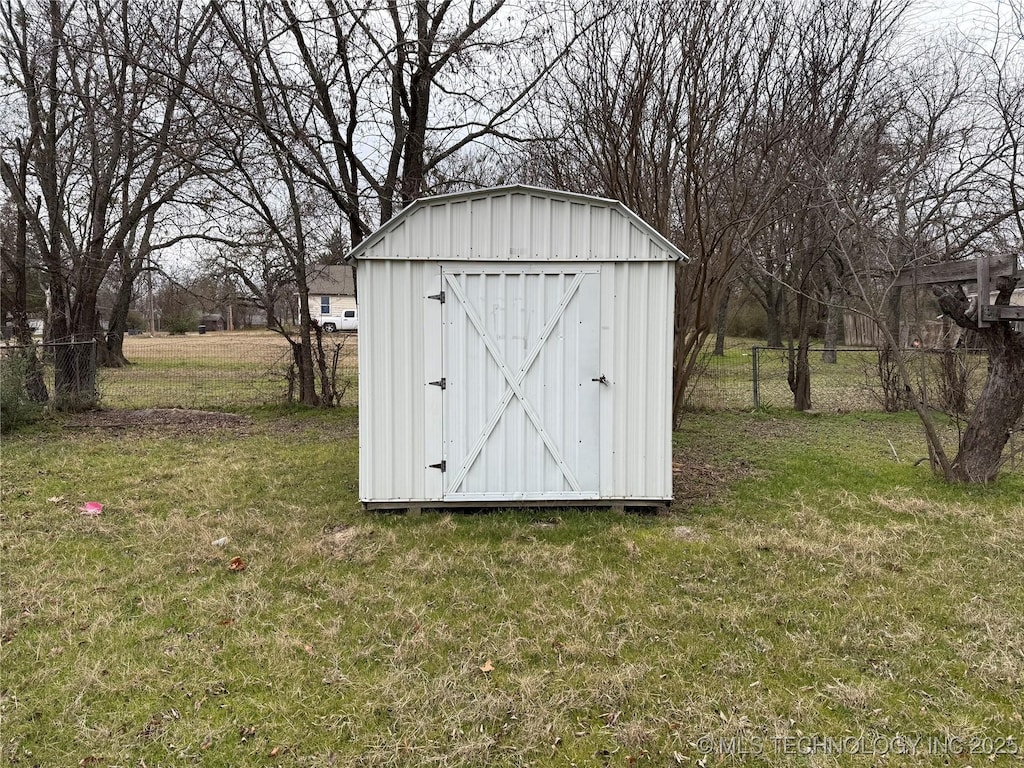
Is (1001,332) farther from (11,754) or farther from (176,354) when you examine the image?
(176,354)

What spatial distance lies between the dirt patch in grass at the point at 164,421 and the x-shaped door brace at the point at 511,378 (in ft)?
17.4

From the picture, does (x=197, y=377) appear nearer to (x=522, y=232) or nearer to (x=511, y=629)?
(x=522, y=232)

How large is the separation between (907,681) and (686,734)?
106cm

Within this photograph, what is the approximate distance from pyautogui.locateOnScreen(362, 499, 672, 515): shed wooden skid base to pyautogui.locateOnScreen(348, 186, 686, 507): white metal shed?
25 millimetres

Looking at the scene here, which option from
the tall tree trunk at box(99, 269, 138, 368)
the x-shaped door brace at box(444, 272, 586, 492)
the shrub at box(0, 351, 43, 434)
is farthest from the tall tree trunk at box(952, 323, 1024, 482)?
the tall tree trunk at box(99, 269, 138, 368)

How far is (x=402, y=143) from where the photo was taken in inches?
360

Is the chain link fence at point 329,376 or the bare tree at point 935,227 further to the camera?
the chain link fence at point 329,376

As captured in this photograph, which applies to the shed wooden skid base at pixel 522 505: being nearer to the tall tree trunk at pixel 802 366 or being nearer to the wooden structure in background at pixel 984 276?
the wooden structure in background at pixel 984 276

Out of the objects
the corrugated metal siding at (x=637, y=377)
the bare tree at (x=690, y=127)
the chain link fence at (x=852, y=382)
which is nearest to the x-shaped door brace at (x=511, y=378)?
the corrugated metal siding at (x=637, y=377)

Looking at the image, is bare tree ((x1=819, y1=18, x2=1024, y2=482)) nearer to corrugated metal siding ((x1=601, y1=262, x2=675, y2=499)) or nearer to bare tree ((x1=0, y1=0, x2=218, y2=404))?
corrugated metal siding ((x1=601, y1=262, x2=675, y2=499))

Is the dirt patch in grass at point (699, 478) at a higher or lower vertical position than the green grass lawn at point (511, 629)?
higher

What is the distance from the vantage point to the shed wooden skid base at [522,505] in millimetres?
4953

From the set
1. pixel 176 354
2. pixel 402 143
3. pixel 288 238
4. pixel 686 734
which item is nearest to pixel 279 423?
pixel 288 238

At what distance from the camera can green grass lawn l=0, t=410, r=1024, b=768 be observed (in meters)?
2.35
